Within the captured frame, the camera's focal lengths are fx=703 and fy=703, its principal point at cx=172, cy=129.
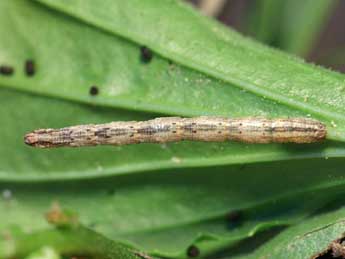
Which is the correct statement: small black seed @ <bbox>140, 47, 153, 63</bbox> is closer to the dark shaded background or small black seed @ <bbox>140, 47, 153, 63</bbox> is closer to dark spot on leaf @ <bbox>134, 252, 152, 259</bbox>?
dark spot on leaf @ <bbox>134, 252, 152, 259</bbox>

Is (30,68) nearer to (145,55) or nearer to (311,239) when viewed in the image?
(145,55)

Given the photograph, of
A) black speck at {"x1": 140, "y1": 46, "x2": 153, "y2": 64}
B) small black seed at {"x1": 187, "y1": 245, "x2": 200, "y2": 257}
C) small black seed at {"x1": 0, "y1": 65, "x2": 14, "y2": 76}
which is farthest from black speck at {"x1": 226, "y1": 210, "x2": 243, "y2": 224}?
small black seed at {"x1": 0, "y1": 65, "x2": 14, "y2": 76}

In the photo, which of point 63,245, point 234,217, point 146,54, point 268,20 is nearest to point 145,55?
point 146,54

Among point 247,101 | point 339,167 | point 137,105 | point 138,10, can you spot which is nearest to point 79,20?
point 138,10

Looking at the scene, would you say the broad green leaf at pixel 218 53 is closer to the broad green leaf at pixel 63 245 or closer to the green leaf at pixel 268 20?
the broad green leaf at pixel 63 245

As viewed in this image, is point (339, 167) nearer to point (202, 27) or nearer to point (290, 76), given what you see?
point (290, 76)

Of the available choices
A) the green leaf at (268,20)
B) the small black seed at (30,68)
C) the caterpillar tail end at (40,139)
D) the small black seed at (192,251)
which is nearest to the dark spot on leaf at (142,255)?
the small black seed at (192,251)
